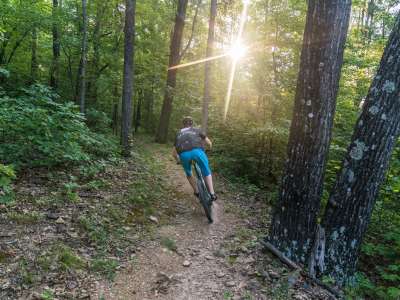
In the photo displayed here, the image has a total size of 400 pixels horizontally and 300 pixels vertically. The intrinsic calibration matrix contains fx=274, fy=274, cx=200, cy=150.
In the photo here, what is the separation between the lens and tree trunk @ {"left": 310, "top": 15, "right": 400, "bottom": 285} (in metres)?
3.45

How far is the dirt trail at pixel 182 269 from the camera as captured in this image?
3.31 m

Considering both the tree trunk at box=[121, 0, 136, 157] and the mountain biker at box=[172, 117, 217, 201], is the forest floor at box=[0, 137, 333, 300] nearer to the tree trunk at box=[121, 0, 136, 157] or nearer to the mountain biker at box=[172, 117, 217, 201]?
the mountain biker at box=[172, 117, 217, 201]

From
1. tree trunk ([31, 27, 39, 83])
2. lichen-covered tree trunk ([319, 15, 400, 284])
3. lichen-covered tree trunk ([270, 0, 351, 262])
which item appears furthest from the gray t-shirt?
tree trunk ([31, 27, 39, 83])

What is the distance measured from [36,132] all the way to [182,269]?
4075 millimetres

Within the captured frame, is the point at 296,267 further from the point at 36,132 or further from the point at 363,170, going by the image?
the point at 36,132

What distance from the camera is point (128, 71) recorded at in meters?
8.65

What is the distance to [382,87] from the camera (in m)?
3.48

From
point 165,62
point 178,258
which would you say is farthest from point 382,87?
point 165,62

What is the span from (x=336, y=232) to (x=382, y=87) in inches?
78.1

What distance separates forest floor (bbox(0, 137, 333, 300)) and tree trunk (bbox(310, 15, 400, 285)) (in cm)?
66

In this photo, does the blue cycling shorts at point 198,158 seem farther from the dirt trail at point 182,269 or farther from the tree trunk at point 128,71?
the tree trunk at point 128,71

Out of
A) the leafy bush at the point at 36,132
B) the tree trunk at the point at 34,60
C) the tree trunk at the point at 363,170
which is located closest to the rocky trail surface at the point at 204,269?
the tree trunk at the point at 363,170

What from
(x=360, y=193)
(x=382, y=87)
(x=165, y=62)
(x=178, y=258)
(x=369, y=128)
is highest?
(x=165, y=62)

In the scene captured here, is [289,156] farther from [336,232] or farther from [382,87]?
[382,87]
